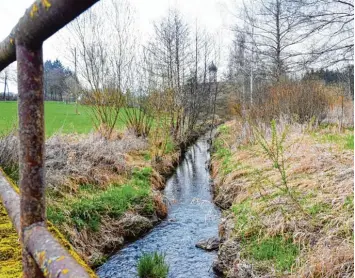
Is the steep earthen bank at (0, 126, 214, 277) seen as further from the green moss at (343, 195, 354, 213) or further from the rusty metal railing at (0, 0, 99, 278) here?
the rusty metal railing at (0, 0, 99, 278)

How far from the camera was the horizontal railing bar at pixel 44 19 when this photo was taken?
0.47 meters

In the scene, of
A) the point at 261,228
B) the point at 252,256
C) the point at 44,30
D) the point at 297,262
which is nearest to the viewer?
the point at 44,30

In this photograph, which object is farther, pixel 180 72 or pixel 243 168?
pixel 180 72

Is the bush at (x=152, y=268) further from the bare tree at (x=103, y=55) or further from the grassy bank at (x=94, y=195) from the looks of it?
the bare tree at (x=103, y=55)

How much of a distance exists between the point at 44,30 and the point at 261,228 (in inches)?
190

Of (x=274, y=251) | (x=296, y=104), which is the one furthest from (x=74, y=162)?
(x=296, y=104)

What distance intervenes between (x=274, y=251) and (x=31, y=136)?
4193 mm

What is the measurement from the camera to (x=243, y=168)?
27.6ft

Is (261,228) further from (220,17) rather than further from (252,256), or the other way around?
(220,17)

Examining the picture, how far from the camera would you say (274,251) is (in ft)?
14.0

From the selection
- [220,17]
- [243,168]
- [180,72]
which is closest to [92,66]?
[180,72]

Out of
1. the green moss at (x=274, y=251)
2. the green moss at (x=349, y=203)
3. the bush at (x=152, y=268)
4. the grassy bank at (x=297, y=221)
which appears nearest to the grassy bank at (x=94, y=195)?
the bush at (x=152, y=268)

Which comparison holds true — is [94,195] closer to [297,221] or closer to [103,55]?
[297,221]

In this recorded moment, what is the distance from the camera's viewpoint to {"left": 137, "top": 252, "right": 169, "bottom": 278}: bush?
4484 millimetres
